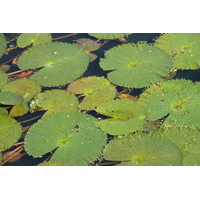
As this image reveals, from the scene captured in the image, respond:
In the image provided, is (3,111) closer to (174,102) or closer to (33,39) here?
(33,39)

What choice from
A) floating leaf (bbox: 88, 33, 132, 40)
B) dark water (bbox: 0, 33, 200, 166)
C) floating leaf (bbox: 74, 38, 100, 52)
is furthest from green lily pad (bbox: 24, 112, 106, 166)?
floating leaf (bbox: 88, 33, 132, 40)

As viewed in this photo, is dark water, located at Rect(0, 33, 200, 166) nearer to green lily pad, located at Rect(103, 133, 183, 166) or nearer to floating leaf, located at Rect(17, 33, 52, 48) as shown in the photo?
floating leaf, located at Rect(17, 33, 52, 48)

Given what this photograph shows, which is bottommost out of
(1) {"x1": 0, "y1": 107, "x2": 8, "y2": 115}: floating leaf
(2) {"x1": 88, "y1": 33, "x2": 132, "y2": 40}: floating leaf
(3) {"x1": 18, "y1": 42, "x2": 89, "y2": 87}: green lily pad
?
(1) {"x1": 0, "y1": 107, "x2": 8, "y2": 115}: floating leaf

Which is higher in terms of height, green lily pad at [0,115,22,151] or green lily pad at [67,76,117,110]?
green lily pad at [67,76,117,110]

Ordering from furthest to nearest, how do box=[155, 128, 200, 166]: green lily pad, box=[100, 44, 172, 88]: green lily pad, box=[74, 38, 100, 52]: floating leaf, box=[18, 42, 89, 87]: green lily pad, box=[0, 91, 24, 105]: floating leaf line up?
box=[74, 38, 100, 52]: floating leaf → box=[18, 42, 89, 87]: green lily pad → box=[100, 44, 172, 88]: green lily pad → box=[0, 91, 24, 105]: floating leaf → box=[155, 128, 200, 166]: green lily pad

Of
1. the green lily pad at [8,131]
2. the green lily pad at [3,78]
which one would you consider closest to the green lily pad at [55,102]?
the green lily pad at [8,131]
